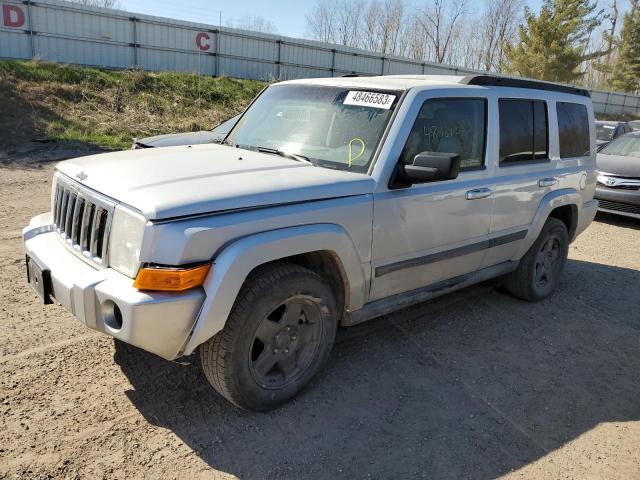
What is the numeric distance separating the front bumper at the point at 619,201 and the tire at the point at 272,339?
7.68m

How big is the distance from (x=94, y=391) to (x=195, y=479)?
1.01m

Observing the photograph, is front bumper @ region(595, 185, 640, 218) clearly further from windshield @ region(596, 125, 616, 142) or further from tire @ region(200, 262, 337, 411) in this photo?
tire @ region(200, 262, 337, 411)

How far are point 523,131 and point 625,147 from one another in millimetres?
7243

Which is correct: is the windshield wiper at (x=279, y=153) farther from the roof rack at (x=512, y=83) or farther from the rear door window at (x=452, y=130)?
the roof rack at (x=512, y=83)

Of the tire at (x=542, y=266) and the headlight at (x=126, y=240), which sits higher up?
the headlight at (x=126, y=240)

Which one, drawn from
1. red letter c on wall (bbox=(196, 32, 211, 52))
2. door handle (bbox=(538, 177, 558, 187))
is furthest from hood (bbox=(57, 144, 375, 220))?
red letter c on wall (bbox=(196, 32, 211, 52))

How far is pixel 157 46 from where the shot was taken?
2092 cm

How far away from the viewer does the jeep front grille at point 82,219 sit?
293 cm

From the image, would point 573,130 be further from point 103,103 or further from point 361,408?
point 103,103

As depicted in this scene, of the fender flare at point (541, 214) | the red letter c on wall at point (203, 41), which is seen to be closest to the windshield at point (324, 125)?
the fender flare at point (541, 214)

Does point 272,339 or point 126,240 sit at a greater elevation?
point 126,240

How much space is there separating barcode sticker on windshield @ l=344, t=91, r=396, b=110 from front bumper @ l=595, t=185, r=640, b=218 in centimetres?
711

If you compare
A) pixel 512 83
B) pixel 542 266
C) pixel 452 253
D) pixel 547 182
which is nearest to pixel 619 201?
pixel 542 266

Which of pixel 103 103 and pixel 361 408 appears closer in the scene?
pixel 361 408
